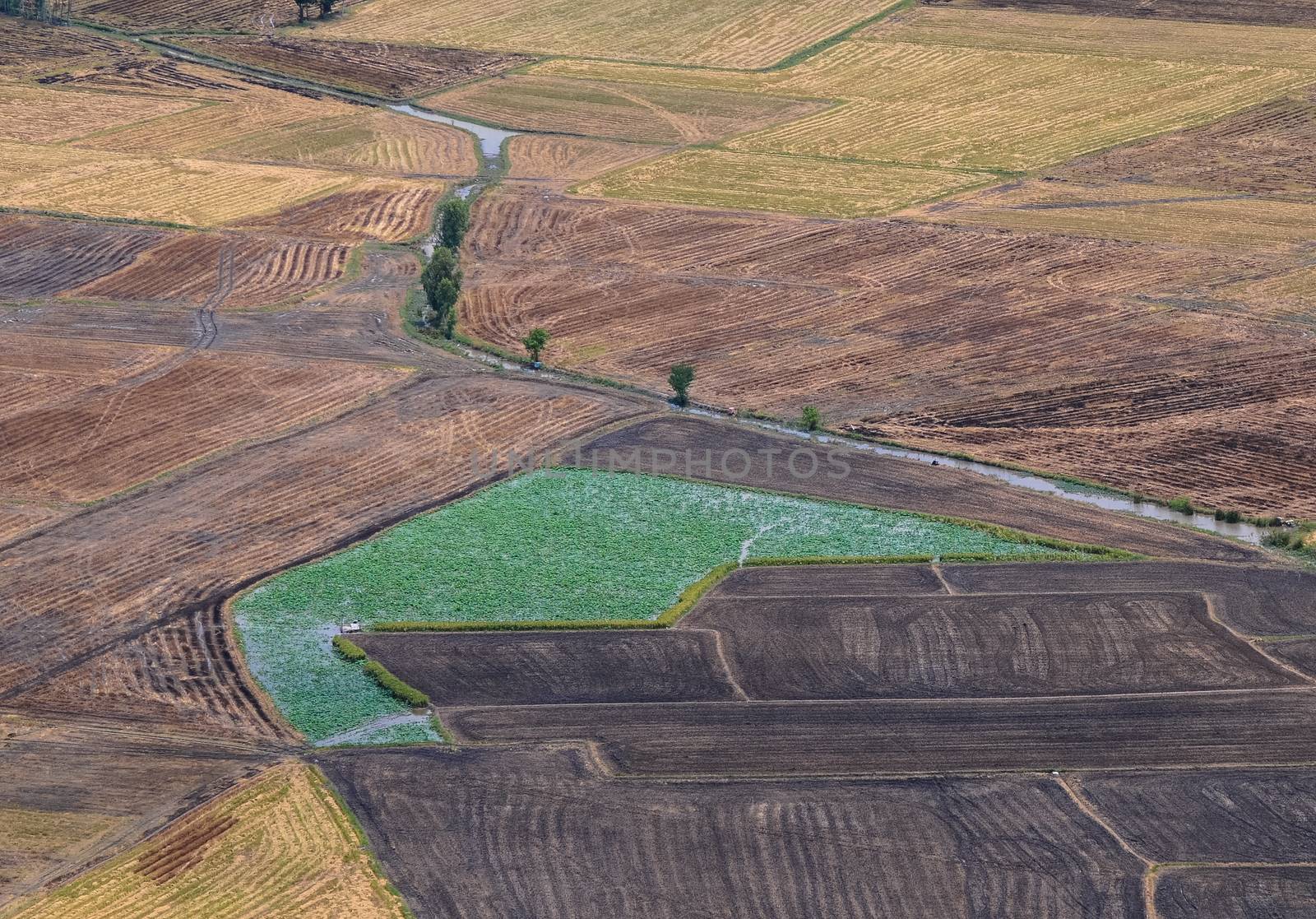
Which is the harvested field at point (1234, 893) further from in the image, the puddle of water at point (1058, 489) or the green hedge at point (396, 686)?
the green hedge at point (396, 686)

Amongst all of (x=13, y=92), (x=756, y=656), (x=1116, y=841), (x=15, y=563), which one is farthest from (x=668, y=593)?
(x=13, y=92)

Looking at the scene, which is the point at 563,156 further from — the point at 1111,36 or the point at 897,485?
the point at 897,485

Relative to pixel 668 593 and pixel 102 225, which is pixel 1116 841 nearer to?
pixel 668 593

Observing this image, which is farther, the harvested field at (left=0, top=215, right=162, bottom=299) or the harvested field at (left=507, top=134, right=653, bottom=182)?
the harvested field at (left=507, top=134, right=653, bottom=182)

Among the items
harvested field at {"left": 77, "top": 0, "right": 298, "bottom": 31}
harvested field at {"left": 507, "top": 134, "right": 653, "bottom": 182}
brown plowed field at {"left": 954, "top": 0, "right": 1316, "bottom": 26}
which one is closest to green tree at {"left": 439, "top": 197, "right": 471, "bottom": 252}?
harvested field at {"left": 507, "top": 134, "right": 653, "bottom": 182}

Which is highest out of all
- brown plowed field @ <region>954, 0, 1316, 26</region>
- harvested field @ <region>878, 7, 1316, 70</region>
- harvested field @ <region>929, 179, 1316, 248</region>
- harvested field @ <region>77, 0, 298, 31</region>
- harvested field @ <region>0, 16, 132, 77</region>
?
brown plowed field @ <region>954, 0, 1316, 26</region>

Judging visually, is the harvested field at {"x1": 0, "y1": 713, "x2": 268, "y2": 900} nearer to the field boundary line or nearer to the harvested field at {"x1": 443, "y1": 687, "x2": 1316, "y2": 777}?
the harvested field at {"x1": 443, "y1": 687, "x2": 1316, "y2": 777}
